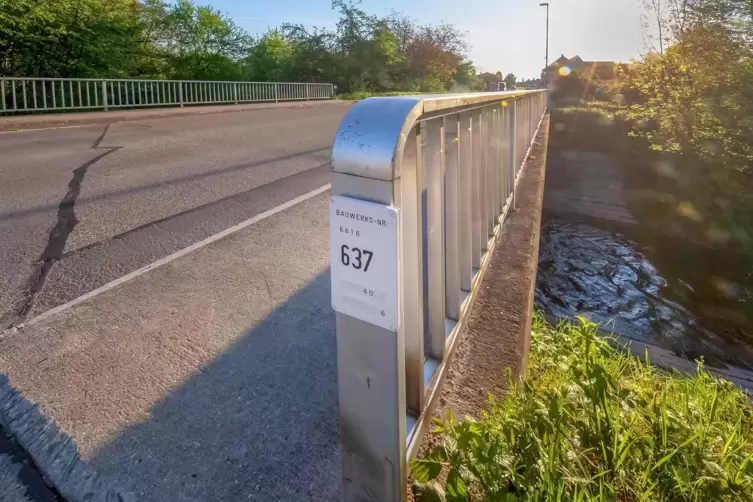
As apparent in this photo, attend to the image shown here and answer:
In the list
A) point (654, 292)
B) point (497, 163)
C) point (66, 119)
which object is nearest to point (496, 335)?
point (497, 163)

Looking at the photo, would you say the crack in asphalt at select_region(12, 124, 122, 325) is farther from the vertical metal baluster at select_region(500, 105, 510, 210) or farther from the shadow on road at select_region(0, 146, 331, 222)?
the vertical metal baluster at select_region(500, 105, 510, 210)

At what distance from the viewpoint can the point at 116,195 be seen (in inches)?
211

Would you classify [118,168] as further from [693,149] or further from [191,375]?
[693,149]

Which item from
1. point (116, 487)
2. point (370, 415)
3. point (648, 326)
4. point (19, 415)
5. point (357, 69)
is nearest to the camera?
point (370, 415)

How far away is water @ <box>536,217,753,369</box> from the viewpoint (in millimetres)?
7288

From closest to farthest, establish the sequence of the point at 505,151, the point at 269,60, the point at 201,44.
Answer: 1. the point at 505,151
2. the point at 201,44
3. the point at 269,60

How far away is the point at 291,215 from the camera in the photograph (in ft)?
16.0

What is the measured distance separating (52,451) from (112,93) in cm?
1659

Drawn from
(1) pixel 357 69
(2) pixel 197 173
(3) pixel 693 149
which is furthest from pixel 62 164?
(1) pixel 357 69

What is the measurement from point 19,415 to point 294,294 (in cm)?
146

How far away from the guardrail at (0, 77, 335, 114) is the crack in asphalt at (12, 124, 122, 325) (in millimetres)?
9031

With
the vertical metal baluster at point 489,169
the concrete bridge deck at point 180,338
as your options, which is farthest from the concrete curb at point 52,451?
the vertical metal baluster at point 489,169

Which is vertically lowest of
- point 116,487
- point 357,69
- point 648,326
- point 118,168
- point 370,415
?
point 648,326

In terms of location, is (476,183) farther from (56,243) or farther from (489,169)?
(56,243)
